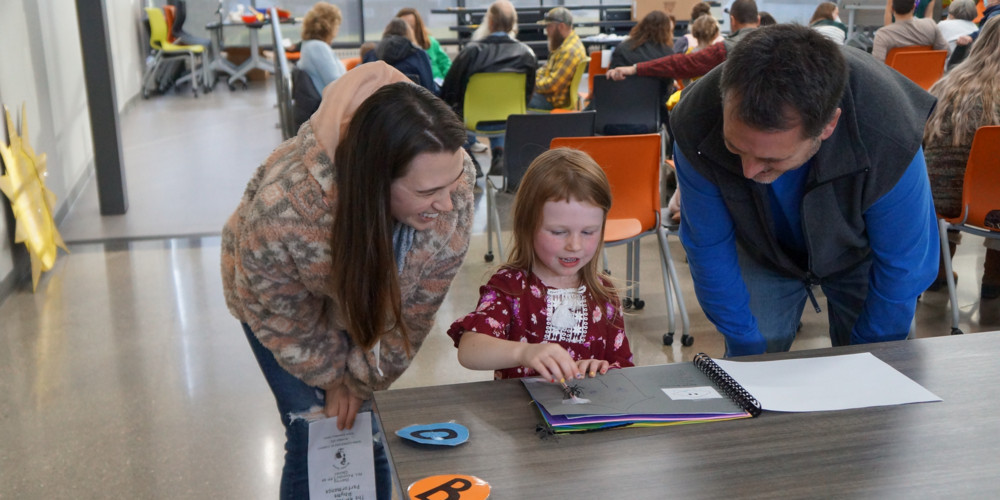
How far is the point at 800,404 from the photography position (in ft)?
4.37

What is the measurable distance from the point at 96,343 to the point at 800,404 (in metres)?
2.84

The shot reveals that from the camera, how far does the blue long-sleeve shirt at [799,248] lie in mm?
1713

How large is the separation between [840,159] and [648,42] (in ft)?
13.6

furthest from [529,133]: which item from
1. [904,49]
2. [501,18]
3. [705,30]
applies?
[904,49]

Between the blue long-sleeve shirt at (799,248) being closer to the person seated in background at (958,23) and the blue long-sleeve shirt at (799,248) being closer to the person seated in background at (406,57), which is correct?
the person seated in background at (406,57)

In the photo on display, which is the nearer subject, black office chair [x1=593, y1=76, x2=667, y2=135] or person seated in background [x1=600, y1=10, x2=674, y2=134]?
black office chair [x1=593, y1=76, x2=667, y2=135]

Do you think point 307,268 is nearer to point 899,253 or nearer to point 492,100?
point 899,253

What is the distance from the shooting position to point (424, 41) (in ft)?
21.1

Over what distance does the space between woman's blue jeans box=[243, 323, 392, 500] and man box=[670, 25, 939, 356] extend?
2.76 feet

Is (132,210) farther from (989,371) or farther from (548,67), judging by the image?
(989,371)

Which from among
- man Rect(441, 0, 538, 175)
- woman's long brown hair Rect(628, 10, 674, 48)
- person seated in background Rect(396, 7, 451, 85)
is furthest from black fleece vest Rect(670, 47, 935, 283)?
person seated in background Rect(396, 7, 451, 85)

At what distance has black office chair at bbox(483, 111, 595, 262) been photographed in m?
3.89

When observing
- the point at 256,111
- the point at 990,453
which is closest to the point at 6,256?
the point at 990,453

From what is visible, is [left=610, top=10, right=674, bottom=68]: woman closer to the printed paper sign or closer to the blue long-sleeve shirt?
the blue long-sleeve shirt
